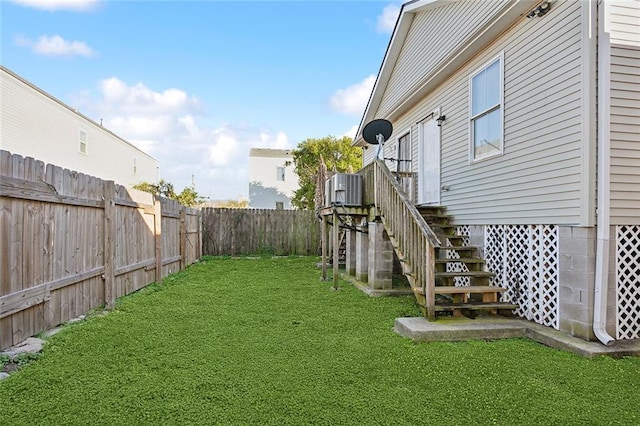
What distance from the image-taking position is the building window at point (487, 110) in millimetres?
5523

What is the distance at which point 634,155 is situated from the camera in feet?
12.9

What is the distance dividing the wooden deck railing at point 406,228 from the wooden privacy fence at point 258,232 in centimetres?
641

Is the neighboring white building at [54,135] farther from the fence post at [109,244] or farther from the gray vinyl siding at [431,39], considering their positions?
the gray vinyl siding at [431,39]

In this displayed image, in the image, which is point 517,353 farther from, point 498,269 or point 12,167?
point 12,167

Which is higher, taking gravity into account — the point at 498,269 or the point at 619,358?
the point at 498,269

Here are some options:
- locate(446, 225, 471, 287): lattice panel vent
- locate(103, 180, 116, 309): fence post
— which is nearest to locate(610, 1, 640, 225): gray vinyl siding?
locate(446, 225, 471, 287): lattice panel vent

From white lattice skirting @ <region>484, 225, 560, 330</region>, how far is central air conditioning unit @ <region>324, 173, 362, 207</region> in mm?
2839

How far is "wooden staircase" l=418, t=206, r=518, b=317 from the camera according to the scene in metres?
4.75

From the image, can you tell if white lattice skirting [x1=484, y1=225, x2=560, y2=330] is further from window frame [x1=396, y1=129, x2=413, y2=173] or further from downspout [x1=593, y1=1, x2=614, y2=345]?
window frame [x1=396, y1=129, x2=413, y2=173]

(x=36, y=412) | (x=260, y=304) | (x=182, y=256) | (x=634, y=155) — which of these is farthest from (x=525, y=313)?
(x=182, y=256)

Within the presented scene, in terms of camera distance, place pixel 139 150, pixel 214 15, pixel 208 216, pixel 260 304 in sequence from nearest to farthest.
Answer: pixel 260 304, pixel 214 15, pixel 208 216, pixel 139 150

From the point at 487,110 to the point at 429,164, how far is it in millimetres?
2124

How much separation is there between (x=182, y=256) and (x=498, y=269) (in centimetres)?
751

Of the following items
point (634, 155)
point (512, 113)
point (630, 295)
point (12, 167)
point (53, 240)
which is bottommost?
point (630, 295)
